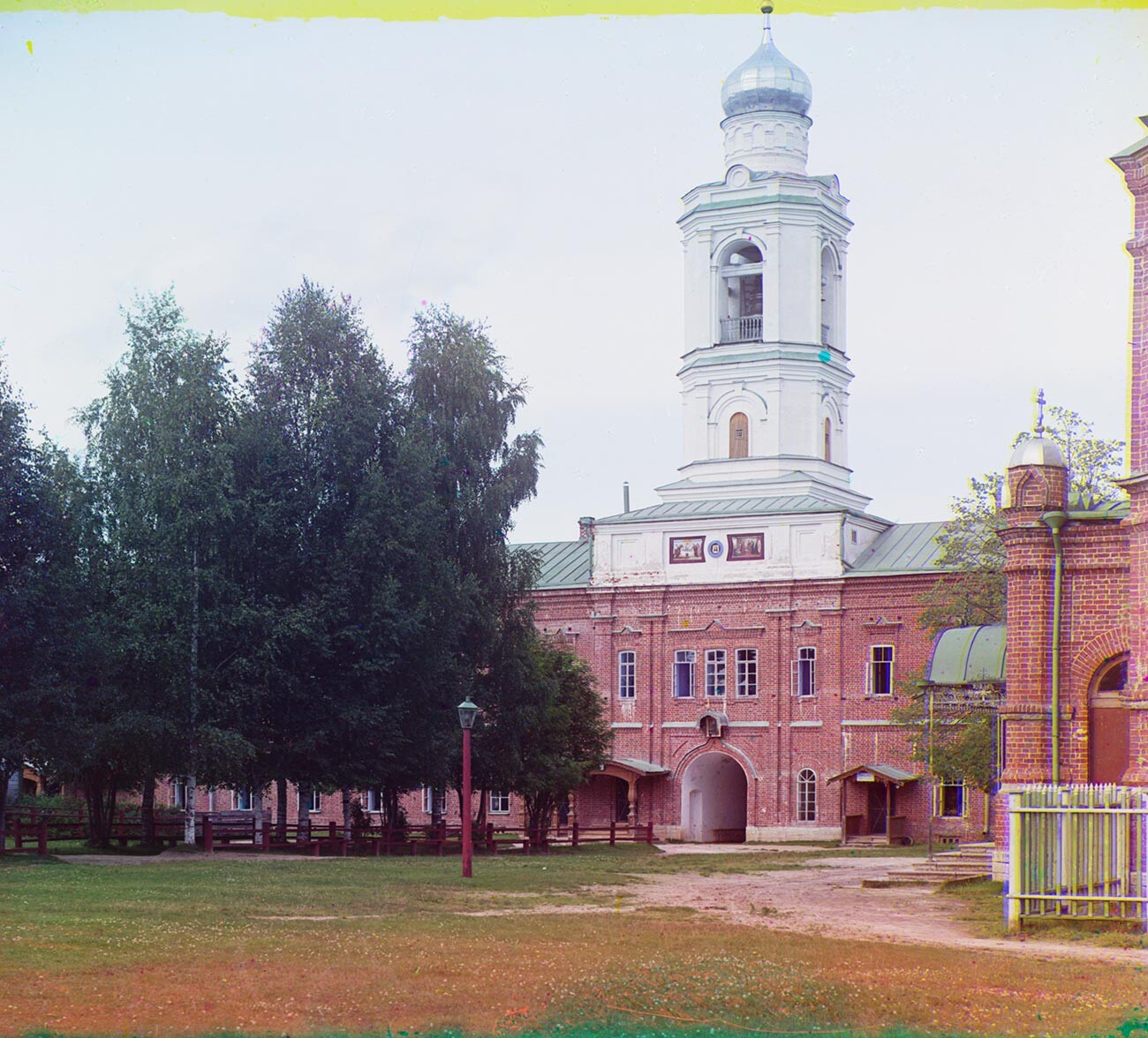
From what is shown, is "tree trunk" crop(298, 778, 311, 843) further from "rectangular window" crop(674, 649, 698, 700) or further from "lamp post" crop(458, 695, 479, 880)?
"rectangular window" crop(674, 649, 698, 700)

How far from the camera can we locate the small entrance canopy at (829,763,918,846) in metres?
50.3

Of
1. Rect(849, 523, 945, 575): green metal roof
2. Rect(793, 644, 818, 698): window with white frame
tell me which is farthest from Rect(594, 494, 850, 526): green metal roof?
Rect(793, 644, 818, 698): window with white frame

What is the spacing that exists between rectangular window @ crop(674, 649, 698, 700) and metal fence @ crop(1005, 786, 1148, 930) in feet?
120

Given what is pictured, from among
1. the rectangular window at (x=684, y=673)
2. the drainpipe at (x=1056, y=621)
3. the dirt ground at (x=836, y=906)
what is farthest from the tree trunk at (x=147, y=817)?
the rectangular window at (x=684, y=673)

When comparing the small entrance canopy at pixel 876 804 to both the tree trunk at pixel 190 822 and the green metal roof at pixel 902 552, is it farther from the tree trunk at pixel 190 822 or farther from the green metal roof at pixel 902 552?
the tree trunk at pixel 190 822

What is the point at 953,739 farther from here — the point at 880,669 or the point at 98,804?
the point at 98,804

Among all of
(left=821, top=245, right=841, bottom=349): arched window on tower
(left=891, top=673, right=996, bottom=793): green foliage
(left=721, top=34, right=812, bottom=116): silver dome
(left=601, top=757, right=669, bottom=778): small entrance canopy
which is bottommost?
(left=601, top=757, right=669, bottom=778): small entrance canopy

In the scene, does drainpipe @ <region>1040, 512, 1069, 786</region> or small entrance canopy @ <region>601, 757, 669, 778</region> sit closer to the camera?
drainpipe @ <region>1040, 512, 1069, 786</region>

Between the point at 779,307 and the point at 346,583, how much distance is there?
79.1ft

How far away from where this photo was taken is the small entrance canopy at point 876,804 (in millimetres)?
50344

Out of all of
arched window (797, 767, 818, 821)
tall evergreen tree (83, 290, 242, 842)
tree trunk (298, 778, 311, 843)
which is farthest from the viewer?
arched window (797, 767, 818, 821)

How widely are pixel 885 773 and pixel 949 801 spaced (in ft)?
8.38

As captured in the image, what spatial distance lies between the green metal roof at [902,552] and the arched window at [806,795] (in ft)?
21.6

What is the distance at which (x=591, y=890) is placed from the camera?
82.4ft
